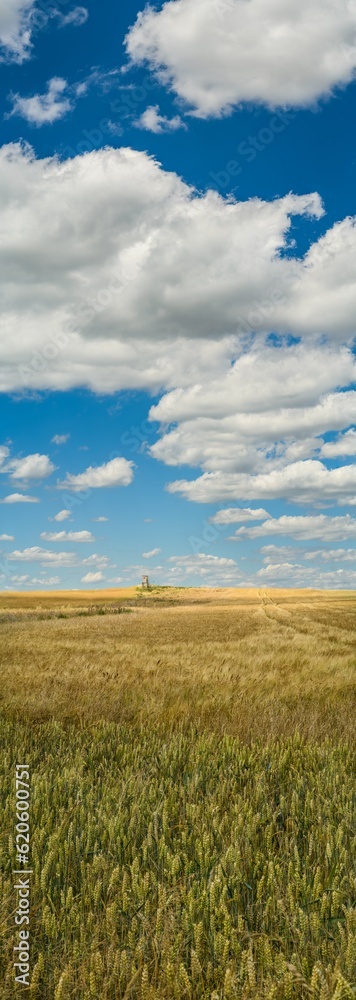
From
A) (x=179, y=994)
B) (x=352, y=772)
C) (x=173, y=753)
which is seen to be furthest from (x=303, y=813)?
(x=179, y=994)

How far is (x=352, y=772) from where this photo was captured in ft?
16.4

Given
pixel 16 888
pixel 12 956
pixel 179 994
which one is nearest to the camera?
pixel 179 994

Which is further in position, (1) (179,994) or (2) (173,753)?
(2) (173,753)

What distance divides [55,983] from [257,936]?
91cm

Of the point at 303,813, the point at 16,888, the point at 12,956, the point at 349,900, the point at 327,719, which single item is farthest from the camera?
the point at 327,719

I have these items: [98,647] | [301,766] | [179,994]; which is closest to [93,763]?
[301,766]

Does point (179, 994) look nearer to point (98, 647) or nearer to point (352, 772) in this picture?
point (352, 772)

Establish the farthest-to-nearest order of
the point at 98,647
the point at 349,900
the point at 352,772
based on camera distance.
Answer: the point at 98,647 → the point at 352,772 → the point at 349,900

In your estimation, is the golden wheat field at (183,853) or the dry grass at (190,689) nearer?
the golden wheat field at (183,853)

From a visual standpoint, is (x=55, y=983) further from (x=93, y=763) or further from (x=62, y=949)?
(x=93, y=763)

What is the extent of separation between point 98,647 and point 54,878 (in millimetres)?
11675

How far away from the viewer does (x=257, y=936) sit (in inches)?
111

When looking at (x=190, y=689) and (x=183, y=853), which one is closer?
(x=183, y=853)

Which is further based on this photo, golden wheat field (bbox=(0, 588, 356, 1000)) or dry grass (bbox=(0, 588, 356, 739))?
dry grass (bbox=(0, 588, 356, 739))
